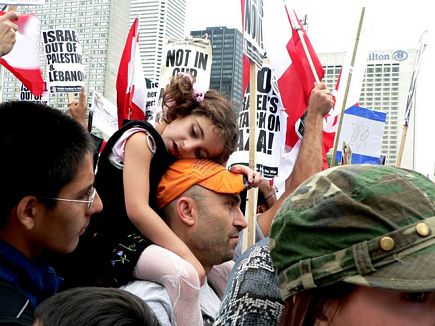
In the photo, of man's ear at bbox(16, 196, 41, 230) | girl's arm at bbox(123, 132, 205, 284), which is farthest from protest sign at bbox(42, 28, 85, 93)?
man's ear at bbox(16, 196, 41, 230)

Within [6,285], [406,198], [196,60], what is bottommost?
[6,285]

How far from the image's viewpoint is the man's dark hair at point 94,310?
1.32 meters

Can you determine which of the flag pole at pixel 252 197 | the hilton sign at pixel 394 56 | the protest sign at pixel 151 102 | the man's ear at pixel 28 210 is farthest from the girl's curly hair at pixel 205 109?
the hilton sign at pixel 394 56

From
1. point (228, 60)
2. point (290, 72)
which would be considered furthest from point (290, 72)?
point (228, 60)

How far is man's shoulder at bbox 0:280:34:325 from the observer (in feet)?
4.92

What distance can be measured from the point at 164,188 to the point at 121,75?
377 centimetres

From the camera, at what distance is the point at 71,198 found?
6.24 ft

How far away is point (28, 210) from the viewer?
1816 mm

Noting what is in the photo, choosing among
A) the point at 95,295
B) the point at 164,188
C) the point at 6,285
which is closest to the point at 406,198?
the point at 95,295

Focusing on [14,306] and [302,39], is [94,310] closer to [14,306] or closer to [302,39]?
[14,306]

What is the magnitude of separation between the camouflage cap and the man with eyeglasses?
96 centimetres

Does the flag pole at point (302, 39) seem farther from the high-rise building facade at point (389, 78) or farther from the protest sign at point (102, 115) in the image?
the high-rise building facade at point (389, 78)

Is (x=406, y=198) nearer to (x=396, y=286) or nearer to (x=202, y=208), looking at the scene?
(x=396, y=286)

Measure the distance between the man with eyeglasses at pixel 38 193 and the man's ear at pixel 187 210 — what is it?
48 centimetres
